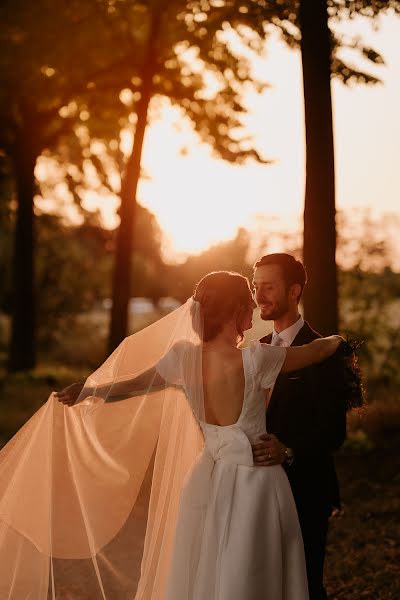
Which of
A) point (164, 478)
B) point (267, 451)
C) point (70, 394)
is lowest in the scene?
point (164, 478)

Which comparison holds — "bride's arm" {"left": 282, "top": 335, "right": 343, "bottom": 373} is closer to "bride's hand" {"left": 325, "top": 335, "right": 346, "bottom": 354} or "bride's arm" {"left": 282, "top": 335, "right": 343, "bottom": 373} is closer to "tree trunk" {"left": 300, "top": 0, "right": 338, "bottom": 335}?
"bride's hand" {"left": 325, "top": 335, "right": 346, "bottom": 354}

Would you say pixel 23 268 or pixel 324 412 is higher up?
pixel 23 268

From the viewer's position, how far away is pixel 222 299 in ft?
13.4

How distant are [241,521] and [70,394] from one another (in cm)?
126

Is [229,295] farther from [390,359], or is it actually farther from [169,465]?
[390,359]

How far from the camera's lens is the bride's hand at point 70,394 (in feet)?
15.2

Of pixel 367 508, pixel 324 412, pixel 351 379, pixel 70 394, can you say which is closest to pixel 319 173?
pixel 367 508

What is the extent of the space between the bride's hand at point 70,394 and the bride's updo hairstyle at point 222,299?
0.98m

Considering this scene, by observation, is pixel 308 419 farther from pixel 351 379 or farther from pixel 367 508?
pixel 367 508

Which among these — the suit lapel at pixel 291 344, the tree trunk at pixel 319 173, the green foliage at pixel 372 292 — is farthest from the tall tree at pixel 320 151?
the green foliage at pixel 372 292

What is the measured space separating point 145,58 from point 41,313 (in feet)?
41.3

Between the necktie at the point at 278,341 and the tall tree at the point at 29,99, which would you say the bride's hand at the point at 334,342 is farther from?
the tall tree at the point at 29,99

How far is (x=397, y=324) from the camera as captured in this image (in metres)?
16.4

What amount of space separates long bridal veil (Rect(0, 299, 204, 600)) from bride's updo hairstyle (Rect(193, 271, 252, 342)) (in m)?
0.08
